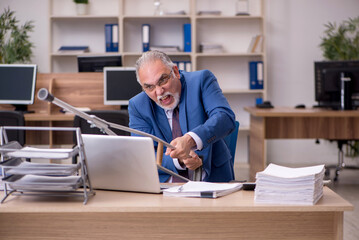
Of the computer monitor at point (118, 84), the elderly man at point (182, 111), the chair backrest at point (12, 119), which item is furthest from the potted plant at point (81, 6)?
the elderly man at point (182, 111)

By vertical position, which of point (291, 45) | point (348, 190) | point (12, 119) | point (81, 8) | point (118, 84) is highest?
point (81, 8)

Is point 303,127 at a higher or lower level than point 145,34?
lower

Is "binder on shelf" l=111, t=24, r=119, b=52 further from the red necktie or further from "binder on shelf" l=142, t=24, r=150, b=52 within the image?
the red necktie

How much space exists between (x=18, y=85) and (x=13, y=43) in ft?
4.65

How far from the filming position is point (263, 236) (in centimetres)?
161

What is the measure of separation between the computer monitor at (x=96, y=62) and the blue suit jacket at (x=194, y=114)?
9.18 feet

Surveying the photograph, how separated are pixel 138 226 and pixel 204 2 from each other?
5.32 metres

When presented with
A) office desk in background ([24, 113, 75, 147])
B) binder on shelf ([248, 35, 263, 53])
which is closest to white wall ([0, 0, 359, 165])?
binder on shelf ([248, 35, 263, 53])

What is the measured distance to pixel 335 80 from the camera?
16.1 ft

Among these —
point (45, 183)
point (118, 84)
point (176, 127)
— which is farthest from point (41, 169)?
point (118, 84)

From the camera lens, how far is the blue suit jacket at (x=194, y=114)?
229 cm

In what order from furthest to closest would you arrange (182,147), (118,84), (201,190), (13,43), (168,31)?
(168,31) → (13,43) → (118,84) → (182,147) → (201,190)

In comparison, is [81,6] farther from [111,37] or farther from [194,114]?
[194,114]

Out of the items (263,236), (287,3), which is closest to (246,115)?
(287,3)
